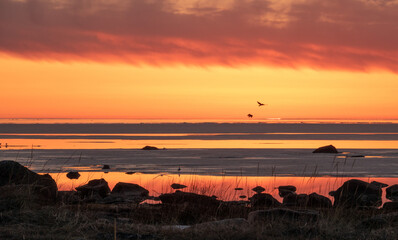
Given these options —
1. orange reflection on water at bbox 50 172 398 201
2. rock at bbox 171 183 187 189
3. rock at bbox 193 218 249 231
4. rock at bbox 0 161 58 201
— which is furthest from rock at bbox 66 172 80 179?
rock at bbox 193 218 249 231

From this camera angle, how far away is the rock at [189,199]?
17.6 metres

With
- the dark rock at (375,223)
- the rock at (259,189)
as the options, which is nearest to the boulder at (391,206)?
the rock at (259,189)

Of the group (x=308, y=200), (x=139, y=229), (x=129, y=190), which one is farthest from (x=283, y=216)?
(x=129, y=190)

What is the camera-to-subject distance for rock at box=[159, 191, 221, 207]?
57.8 feet

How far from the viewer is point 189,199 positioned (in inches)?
711

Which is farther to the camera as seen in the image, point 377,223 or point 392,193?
point 392,193

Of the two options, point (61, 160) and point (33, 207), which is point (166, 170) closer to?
point (61, 160)

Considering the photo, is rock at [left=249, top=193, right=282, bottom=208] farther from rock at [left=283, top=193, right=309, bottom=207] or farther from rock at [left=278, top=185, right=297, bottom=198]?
rock at [left=278, top=185, right=297, bottom=198]

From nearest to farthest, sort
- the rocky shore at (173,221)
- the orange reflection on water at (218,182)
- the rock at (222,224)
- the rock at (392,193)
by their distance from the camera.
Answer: the rocky shore at (173,221), the rock at (222,224), the rock at (392,193), the orange reflection on water at (218,182)

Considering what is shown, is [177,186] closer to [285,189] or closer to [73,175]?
[285,189]

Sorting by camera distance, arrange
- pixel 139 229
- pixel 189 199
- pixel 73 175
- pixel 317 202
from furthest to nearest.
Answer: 1. pixel 73 175
2. pixel 317 202
3. pixel 189 199
4. pixel 139 229

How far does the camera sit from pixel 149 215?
15703 mm

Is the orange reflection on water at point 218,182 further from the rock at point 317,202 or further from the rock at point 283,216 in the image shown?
the rock at point 283,216

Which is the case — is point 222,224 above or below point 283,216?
below
